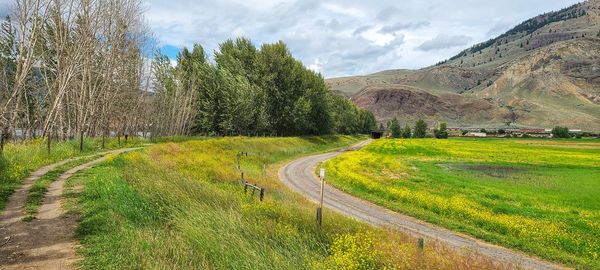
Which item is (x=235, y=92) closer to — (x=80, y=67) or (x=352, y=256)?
(x=80, y=67)

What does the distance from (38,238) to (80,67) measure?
28755 mm

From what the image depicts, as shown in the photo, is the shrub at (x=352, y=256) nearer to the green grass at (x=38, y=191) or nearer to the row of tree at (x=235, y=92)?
the green grass at (x=38, y=191)

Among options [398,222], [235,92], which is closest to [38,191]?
[398,222]

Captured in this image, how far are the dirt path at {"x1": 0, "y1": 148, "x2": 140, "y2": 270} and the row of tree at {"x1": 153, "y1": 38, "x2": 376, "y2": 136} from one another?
57.7 m

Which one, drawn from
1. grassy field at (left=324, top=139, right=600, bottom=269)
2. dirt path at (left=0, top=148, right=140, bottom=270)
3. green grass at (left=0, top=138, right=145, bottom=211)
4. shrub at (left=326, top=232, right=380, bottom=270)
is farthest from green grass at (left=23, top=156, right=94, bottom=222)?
grassy field at (left=324, top=139, right=600, bottom=269)

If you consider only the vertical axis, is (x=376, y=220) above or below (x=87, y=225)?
below

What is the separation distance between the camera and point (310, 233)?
1505 centimetres

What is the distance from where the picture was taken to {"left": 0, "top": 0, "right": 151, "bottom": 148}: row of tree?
33.9 meters

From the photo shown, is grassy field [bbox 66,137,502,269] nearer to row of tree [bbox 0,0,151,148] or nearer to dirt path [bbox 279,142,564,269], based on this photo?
dirt path [bbox 279,142,564,269]

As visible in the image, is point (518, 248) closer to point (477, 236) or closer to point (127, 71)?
point (477, 236)

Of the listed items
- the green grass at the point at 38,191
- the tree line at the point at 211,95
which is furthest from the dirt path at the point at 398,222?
the tree line at the point at 211,95

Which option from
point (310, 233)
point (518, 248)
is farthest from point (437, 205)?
point (310, 233)

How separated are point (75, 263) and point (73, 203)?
6.08 metres

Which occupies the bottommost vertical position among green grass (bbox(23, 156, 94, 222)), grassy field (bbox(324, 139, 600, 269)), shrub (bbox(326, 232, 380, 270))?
grassy field (bbox(324, 139, 600, 269))
